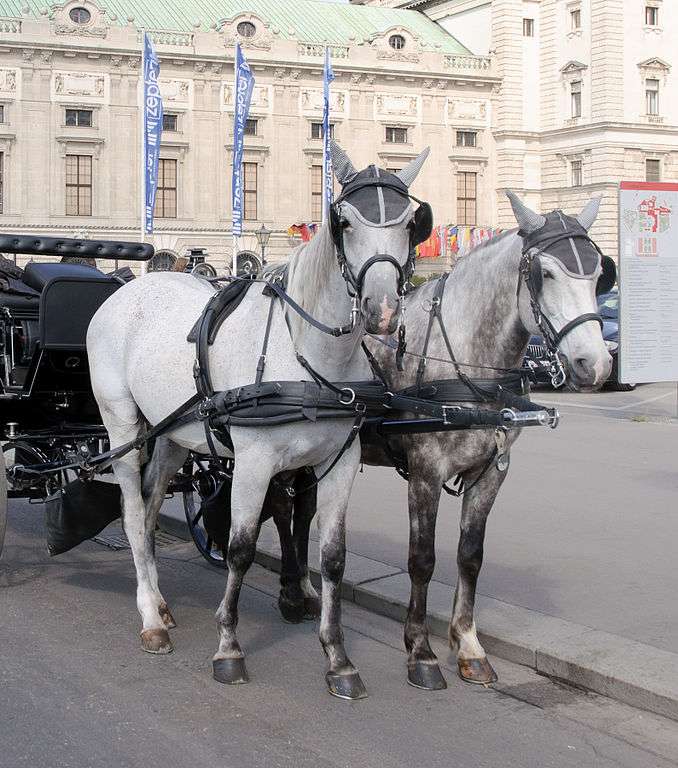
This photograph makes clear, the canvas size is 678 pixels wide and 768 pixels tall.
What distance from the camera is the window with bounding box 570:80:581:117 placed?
59347mm

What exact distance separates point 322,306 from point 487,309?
83cm

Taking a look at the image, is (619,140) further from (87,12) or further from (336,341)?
(336,341)

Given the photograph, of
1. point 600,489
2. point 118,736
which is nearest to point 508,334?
point 118,736

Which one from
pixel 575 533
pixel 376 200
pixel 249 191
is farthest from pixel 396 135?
pixel 376 200

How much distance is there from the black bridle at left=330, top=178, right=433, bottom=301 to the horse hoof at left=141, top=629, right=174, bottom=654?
2126 mm

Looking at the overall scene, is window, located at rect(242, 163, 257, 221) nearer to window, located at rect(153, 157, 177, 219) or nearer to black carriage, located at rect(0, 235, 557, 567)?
window, located at rect(153, 157, 177, 219)

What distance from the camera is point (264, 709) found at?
458 centimetres

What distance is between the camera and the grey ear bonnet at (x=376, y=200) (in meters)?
4.22

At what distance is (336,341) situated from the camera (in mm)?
4680

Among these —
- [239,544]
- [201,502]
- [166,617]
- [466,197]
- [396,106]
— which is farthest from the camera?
[466,197]

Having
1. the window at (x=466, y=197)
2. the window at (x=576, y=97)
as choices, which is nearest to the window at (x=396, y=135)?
the window at (x=466, y=197)

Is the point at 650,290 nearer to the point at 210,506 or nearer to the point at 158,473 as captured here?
the point at 210,506

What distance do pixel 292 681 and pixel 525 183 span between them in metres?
58.2

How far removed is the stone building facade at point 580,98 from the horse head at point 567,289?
54.0 m
